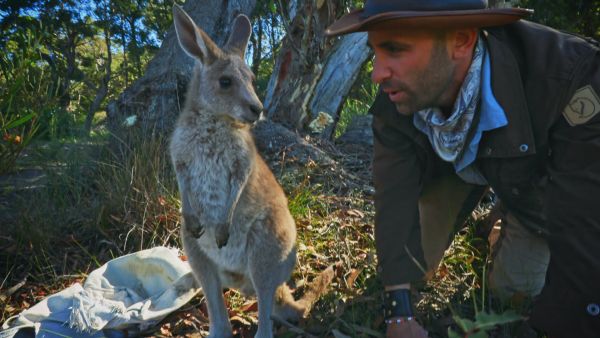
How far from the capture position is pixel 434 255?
10.7 ft

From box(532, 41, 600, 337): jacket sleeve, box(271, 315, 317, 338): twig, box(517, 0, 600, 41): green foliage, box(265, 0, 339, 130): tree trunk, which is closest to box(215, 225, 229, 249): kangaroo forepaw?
box(271, 315, 317, 338): twig

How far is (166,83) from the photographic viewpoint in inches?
216

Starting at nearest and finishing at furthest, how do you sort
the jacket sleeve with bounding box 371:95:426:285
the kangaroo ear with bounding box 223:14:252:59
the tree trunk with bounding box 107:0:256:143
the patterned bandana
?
1. the patterned bandana
2. the jacket sleeve with bounding box 371:95:426:285
3. the kangaroo ear with bounding box 223:14:252:59
4. the tree trunk with bounding box 107:0:256:143

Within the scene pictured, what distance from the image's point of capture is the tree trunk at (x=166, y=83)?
527 centimetres

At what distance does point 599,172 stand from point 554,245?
35 centimetres

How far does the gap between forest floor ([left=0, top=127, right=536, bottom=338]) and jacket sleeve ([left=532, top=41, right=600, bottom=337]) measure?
26.4 inches

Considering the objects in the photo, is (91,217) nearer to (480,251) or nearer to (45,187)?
(45,187)

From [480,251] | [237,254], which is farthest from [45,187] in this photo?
[480,251]

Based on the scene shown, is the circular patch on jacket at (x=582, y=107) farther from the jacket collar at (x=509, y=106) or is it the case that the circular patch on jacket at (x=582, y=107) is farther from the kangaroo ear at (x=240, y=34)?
the kangaroo ear at (x=240, y=34)

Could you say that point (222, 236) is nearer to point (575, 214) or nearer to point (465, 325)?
point (575, 214)

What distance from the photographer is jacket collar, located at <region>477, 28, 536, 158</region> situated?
7.63ft

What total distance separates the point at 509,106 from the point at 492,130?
0.14 m

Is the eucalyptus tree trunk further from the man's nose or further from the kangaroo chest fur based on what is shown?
the man's nose

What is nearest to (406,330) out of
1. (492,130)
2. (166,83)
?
(492,130)
